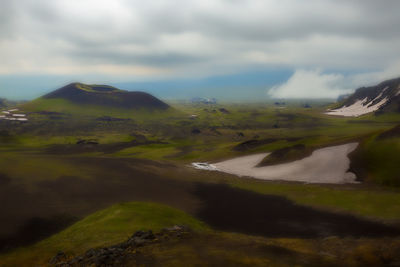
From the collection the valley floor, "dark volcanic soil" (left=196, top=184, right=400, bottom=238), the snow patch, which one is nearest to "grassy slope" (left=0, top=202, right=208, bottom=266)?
the valley floor

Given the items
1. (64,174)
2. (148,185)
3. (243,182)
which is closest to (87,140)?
(64,174)

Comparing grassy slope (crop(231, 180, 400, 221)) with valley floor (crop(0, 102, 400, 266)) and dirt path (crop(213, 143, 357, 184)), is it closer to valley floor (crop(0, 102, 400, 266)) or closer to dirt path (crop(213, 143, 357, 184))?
valley floor (crop(0, 102, 400, 266))

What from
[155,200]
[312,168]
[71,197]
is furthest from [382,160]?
[71,197]

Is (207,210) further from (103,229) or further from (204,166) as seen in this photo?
(204,166)

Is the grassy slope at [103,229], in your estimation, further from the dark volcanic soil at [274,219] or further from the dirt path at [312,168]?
the dirt path at [312,168]

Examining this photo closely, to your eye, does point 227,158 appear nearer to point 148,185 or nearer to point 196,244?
point 148,185

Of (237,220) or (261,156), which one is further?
(261,156)

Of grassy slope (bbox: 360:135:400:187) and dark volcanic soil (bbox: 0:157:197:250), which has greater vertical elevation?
grassy slope (bbox: 360:135:400:187)
